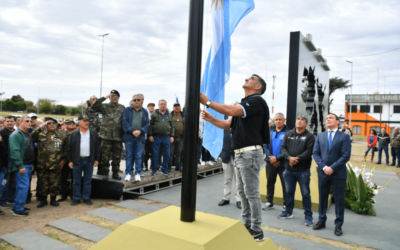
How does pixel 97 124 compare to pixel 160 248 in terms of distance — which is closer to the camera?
pixel 160 248

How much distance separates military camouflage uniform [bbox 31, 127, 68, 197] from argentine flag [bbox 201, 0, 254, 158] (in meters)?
4.12

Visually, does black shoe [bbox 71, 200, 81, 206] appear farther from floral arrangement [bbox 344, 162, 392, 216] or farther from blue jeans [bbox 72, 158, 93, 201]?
floral arrangement [bbox 344, 162, 392, 216]

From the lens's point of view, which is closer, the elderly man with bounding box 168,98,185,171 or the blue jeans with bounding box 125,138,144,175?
the blue jeans with bounding box 125,138,144,175

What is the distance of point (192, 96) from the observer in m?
2.33

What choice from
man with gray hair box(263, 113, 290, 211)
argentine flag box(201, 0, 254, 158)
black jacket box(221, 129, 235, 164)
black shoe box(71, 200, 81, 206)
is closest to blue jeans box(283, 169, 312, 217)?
man with gray hair box(263, 113, 290, 211)

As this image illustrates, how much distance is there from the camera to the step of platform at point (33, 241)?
3.63 m

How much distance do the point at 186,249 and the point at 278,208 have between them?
4.21 meters

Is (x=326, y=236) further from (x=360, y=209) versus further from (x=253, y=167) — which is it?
(x=253, y=167)

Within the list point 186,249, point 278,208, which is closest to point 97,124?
point 278,208

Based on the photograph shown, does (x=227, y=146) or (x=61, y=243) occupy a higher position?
(x=227, y=146)

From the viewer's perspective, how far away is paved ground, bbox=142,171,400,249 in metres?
4.25

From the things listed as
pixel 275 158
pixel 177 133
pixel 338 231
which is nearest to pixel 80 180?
pixel 177 133

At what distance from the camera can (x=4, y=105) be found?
7588cm

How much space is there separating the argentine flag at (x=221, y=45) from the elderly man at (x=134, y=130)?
11.6ft
